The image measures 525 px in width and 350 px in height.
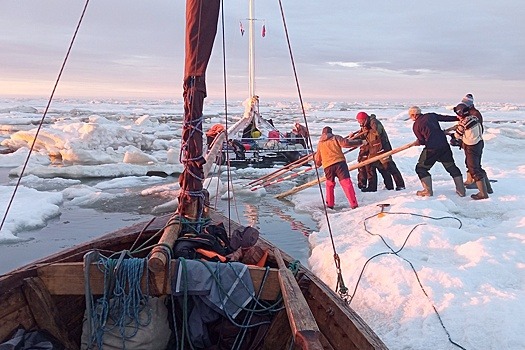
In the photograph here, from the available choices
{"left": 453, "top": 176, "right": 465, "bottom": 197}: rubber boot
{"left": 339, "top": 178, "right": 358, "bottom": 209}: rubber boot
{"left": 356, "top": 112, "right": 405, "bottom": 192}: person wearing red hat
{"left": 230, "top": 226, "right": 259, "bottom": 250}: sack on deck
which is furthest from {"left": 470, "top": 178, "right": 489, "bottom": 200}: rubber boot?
{"left": 230, "top": 226, "right": 259, "bottom": 250}: sack on deck

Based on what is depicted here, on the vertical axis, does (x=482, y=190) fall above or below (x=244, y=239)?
below

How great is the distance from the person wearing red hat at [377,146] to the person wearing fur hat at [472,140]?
5.41ft

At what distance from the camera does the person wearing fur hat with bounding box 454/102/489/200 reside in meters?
7.61

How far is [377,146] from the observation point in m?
9.26

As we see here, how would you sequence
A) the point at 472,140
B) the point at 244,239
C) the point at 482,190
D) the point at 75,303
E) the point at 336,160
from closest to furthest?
the point at 75,303
the point at 244,239
the point at 472,140
the point at 482,190
the point at 336,160

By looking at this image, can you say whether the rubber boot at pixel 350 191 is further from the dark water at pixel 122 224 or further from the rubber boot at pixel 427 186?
the rubber boot at pixel 427 186

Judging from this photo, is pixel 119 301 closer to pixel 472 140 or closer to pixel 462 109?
pixel 472 140

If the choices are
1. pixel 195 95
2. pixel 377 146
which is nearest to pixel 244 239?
pixel 195 95

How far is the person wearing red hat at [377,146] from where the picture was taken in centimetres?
923

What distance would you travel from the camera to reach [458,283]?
443 centimetres

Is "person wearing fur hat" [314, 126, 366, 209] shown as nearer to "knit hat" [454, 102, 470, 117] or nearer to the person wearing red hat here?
the person wearing red hat

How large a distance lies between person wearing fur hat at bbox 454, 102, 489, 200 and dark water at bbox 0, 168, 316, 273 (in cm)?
278

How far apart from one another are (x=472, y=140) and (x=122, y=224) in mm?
5994

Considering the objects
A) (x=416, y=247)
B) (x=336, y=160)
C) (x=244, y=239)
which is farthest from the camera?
Answer: (x=336, y=160)
